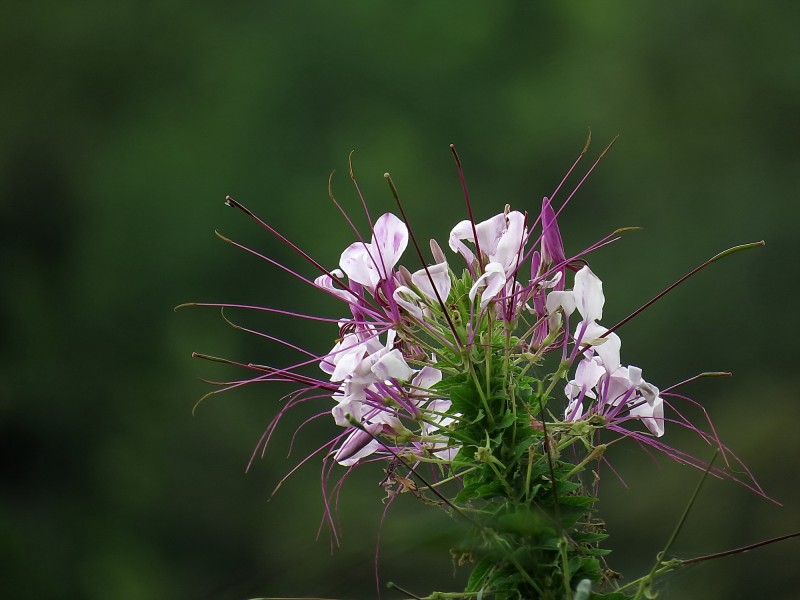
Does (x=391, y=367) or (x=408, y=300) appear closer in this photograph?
(x=391, y=367)

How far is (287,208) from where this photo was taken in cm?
1784

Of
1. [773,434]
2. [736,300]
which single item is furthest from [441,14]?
[773,434]

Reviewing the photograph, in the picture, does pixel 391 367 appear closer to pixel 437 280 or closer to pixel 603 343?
pixel 437 280

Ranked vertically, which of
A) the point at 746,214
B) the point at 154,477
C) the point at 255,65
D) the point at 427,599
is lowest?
the point at 154,477

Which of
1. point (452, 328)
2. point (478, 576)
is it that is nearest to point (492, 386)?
point (452, 328)

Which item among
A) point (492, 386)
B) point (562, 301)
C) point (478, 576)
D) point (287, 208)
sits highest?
point (562, 301)

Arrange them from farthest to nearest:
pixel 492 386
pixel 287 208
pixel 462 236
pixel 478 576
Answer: pixel 287 208
pixel 462 236
pixel 492 386
pixel 478 576

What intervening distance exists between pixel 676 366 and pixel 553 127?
585cm

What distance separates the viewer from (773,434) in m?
10.5

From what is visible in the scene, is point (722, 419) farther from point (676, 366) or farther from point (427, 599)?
point (427, 599)

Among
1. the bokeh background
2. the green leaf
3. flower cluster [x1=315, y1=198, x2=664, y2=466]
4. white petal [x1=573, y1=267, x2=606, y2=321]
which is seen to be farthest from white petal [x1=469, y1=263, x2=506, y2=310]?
the bokeh background

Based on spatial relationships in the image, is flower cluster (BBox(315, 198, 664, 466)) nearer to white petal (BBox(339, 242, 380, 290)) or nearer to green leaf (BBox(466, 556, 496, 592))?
white petal (BBox(339, 242, 380, 290))

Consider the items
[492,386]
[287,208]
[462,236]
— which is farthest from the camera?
[287,208]

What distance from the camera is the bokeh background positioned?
1440 centimetres
